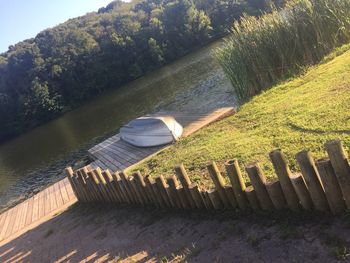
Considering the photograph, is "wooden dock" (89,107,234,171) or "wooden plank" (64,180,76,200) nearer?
"wooden plank" (64,180,76,200)

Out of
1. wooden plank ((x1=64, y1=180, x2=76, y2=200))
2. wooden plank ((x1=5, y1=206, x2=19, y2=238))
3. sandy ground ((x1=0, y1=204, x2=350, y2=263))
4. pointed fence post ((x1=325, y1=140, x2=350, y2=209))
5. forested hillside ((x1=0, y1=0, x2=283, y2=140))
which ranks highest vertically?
forested hillside ((x1=0, y1=0, x2=283, y2=140))

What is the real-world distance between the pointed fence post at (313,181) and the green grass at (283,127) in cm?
108

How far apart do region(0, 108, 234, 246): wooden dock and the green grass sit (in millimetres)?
2984

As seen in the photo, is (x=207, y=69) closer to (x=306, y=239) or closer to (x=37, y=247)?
(x=37, y=247)

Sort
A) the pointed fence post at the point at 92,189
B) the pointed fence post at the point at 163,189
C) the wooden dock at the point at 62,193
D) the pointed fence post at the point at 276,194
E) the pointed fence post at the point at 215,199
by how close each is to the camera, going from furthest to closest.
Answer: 1. the wooden dock at the point at 62,193
2. the pointed fence post at the point at 92,189
3. the pointed fence post at the point at 163,189
4. the pointed fence post at the point at 215,199
5. the pointed fence post at the point at 276,194

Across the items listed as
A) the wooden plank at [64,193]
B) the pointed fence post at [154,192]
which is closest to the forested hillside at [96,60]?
the wooden plank at [64,193]

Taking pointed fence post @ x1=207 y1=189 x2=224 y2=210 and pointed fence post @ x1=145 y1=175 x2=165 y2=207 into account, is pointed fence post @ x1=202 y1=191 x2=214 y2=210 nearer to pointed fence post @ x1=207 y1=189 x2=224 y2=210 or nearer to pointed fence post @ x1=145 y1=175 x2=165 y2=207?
pointed fence post @ x1=207 y1=189 x2=224 y2=210

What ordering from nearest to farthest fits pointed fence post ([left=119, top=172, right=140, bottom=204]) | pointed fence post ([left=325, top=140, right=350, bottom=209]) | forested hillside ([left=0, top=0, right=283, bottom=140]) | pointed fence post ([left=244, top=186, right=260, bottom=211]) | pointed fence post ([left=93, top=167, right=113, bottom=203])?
pointed fence post ([left=325, top=140, right=350, bottom=209]) → pointed fence post ([left=244, top=186, right=260, bottom=211]) → pointed fence post ([left=119, top=172, right=140, bottom=204]) → pointed fence post ([left=93, top=167, right=113, bottom=203]) → forested hillside ([left=0, top=0, right=283, bottom=140])

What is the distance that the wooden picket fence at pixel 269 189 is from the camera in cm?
411

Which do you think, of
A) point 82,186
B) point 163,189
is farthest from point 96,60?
point 163,189

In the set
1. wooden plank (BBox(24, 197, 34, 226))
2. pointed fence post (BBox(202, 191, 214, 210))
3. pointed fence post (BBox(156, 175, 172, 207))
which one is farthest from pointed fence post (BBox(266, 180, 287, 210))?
wooden plank (BBox(24, 197, 34, 226))

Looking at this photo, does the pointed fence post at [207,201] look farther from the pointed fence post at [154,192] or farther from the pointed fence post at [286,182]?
the pointed fence post at [286,182]

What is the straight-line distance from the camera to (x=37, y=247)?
8.55 meters

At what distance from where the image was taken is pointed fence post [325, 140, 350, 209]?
12.8ft
